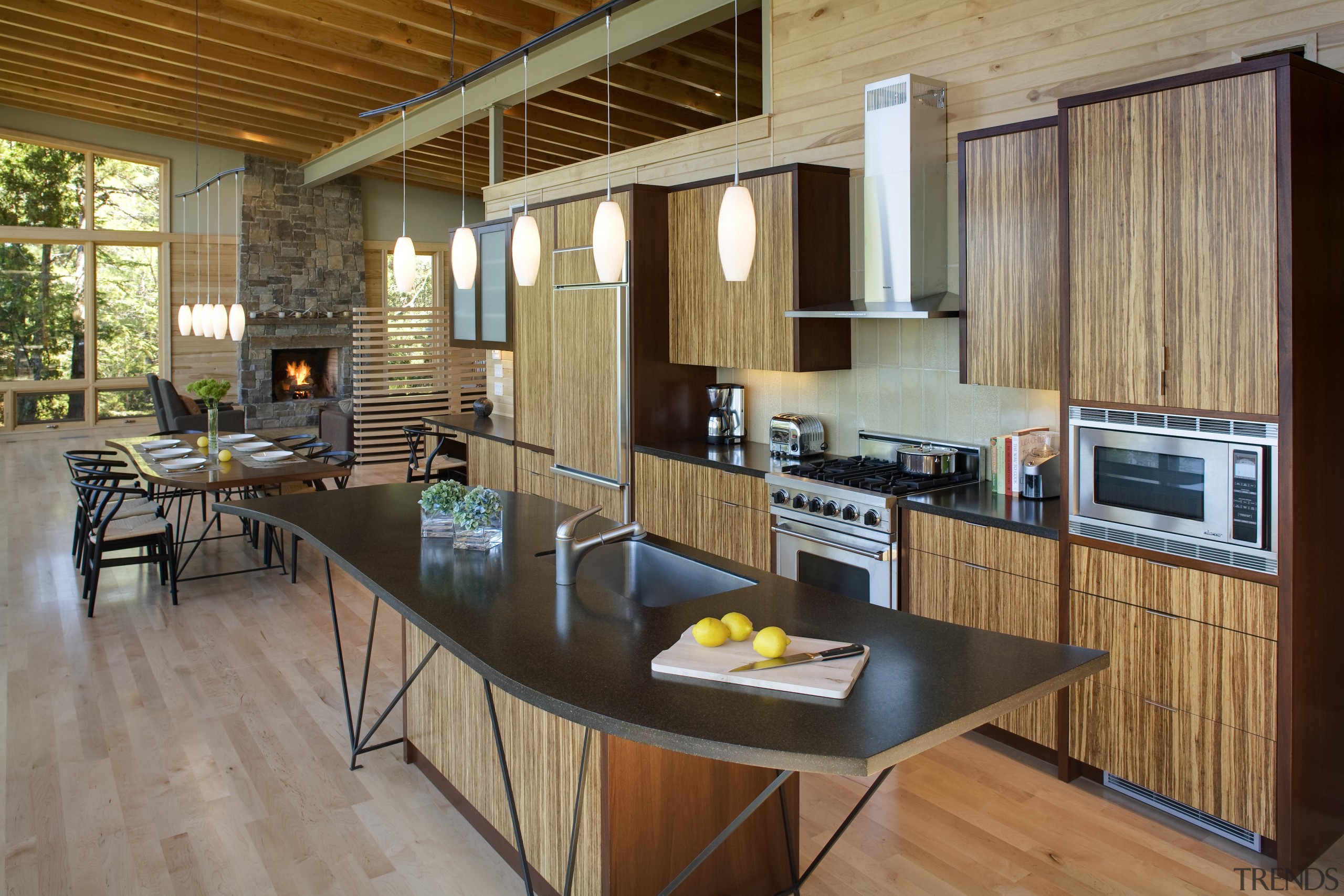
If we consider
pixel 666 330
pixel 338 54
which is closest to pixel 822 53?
pixel 666 330

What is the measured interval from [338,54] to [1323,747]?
790 cm

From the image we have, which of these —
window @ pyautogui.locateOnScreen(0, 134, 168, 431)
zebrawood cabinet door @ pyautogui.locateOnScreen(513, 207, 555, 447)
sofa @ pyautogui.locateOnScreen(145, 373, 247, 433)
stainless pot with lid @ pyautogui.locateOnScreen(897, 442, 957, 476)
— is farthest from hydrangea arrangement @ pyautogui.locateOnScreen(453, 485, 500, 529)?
window @ pyautogui.locateOnScreen(0, 134, 168, 431)

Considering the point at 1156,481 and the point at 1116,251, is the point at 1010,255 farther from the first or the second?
the point at 1156,481

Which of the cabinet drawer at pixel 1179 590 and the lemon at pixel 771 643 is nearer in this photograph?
the lemon at pixel 771 643

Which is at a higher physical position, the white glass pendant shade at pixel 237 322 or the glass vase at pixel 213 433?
the white glass pendant shade at pixel 237 322

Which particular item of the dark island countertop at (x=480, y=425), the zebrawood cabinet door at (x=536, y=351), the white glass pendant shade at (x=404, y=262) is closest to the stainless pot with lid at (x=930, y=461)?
the white glass pendant shade at (x=404, y=262)

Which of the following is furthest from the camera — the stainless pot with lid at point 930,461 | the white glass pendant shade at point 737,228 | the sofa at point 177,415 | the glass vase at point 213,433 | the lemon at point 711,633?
the sofa at point 177,415

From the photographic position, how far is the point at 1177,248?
9.26 feet

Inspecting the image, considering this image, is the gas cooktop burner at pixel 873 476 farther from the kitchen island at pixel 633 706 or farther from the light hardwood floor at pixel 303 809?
the kitchen island at pixel 633 706

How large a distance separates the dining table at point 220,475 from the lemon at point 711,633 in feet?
12.1

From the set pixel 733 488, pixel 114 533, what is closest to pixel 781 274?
pixel 733 488

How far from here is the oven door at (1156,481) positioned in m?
2.79

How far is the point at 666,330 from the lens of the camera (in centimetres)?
538

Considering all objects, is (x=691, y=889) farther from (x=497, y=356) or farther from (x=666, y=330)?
(x=497, y=356)
